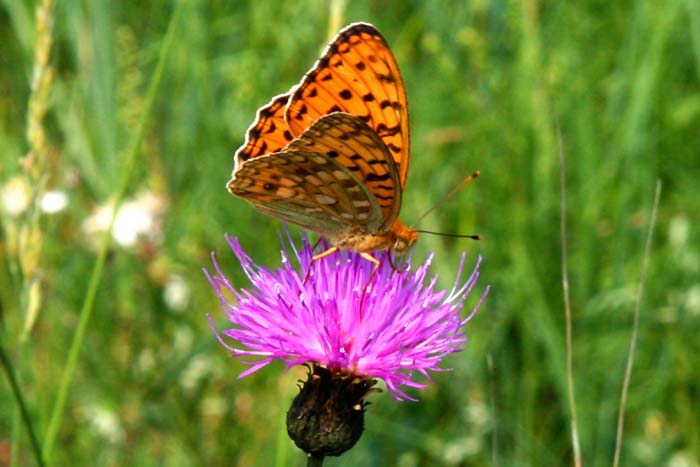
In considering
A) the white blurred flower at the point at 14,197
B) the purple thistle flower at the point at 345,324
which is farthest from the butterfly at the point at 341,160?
the white blurred flower at the point at 14,197

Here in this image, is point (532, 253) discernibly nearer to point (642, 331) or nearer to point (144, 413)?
point (642, 331)

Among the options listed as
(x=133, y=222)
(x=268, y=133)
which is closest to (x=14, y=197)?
(x=133, y=222)

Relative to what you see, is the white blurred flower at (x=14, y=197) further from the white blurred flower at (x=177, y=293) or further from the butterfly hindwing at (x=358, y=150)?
the butterfly hindwing at (x=358, y=150)

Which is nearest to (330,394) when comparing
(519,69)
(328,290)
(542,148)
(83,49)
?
(328,290)

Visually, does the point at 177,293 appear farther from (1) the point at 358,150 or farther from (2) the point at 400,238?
(1) the point at 358,150

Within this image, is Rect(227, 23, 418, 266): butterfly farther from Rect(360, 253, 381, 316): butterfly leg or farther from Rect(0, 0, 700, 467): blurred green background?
Rect(0, 0, 700, 467): blurred green background

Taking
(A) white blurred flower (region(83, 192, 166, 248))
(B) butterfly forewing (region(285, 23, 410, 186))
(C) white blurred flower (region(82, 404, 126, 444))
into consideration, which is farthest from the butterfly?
(A) white blurred flower (region(83, 192, 166, 248))
